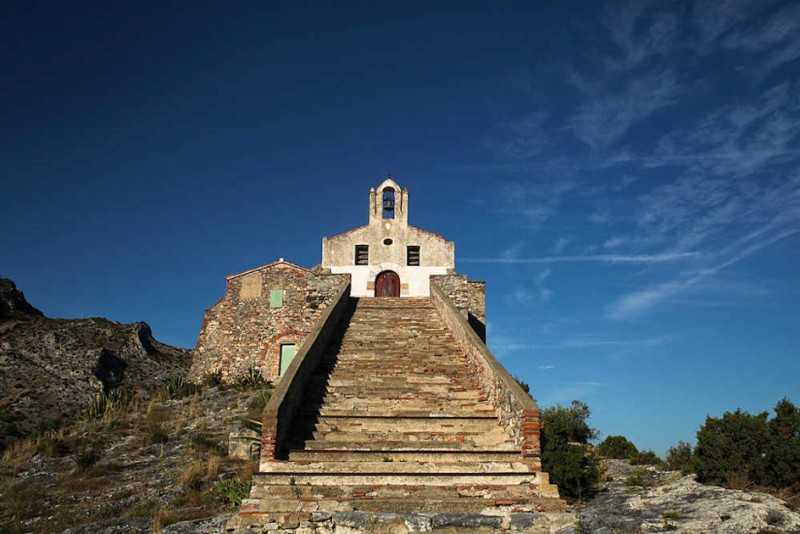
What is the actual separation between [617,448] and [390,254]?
37.4 ft

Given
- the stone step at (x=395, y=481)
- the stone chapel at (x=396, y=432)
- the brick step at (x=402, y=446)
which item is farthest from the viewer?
the brick step at (x=402, y=446)

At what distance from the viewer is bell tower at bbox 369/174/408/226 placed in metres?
25.2

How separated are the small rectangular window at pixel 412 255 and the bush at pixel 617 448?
401 inches

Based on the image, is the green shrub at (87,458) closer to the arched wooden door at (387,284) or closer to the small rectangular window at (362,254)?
the arched wooden door at (387,284)

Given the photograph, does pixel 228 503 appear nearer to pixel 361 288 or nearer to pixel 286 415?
pixel 286 415

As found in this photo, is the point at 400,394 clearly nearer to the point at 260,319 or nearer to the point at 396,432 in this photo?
the point at 396,432

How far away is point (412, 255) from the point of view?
2483 centimetres

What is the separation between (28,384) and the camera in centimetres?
2281

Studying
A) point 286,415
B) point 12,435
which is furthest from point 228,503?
point 12,435

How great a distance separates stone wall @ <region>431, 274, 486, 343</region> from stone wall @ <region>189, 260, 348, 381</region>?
4.18m

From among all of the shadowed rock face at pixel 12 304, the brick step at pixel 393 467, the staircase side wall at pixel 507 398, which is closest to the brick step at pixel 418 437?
the staircase side wall at pixel 507 398

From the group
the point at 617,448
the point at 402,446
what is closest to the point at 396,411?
the point at 402,446

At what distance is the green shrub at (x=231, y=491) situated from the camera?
35.8ft

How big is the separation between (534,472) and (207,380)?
1745 cm
